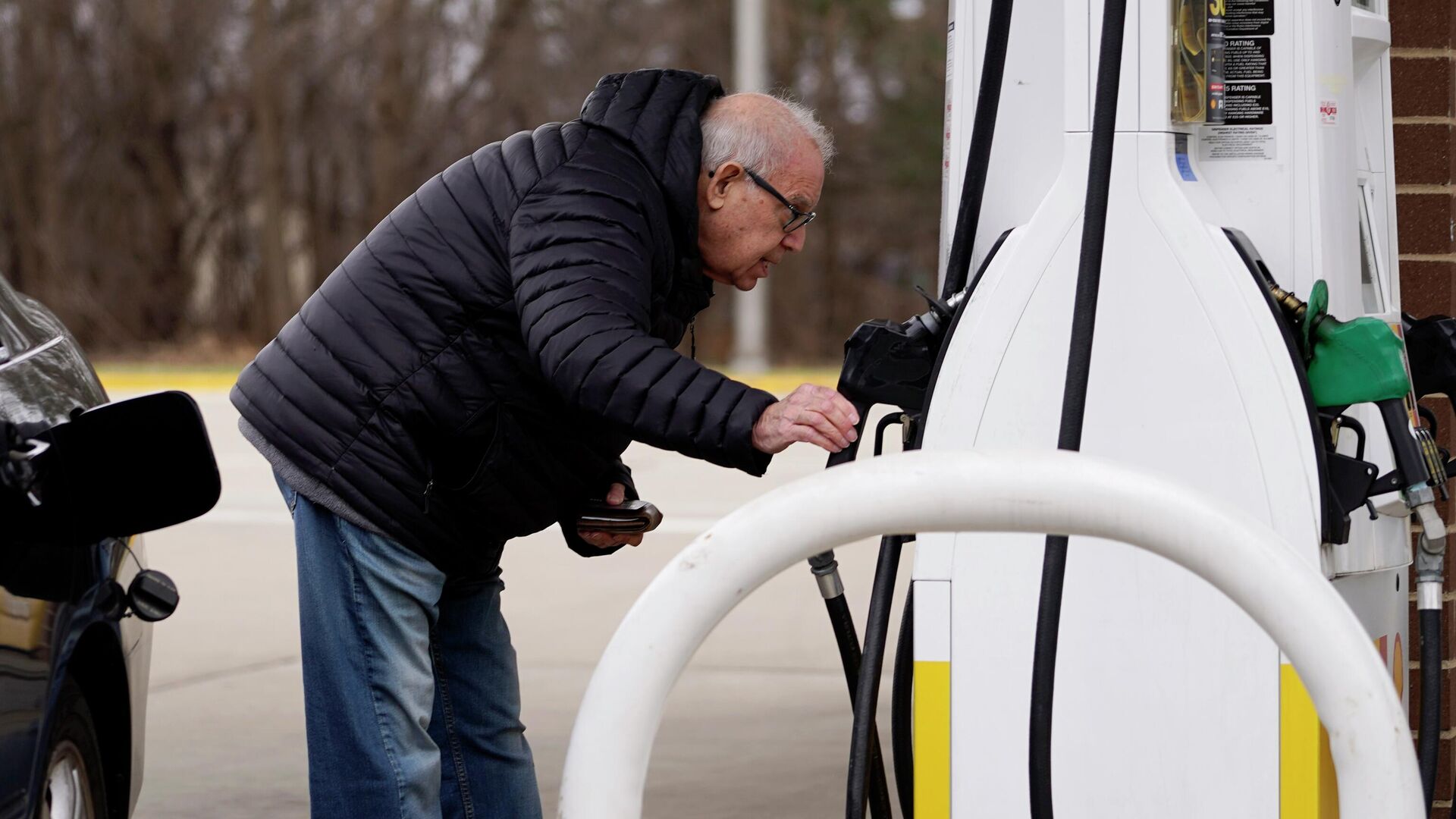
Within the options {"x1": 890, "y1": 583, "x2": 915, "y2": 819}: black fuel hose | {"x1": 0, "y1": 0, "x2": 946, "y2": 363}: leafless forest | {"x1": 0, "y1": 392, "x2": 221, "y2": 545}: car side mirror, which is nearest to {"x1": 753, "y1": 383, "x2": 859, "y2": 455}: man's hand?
{"x1": 890, "y1": 583, "x2": 915, "y2": 819}: black fuel hose

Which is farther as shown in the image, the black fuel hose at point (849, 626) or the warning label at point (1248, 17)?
the warning label at point (1248, 17)

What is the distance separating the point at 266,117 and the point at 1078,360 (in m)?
16.4

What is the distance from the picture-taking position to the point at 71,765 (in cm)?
259

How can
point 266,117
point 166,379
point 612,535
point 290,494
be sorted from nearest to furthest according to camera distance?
point 290,494, point 612,535, point 166,379, point 266,117

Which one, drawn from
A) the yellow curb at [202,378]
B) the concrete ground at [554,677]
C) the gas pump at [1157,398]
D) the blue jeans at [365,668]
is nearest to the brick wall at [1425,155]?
the gas pump at [1157,398]

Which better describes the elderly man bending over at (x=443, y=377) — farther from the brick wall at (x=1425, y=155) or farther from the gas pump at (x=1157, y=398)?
the brick wall at (x=1425, y=155)

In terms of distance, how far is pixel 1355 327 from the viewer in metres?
2.60

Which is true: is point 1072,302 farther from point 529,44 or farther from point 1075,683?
point 529,44

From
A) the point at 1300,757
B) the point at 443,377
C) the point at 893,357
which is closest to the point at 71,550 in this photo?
the point at 443,377

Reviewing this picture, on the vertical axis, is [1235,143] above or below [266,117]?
below

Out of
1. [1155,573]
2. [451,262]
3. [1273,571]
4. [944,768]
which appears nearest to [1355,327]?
[1155,573]

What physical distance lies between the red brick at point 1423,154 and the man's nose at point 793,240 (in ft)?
4.91

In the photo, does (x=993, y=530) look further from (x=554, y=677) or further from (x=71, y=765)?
(x=554, y=677)

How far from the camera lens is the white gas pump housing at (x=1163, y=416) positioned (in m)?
2.68
